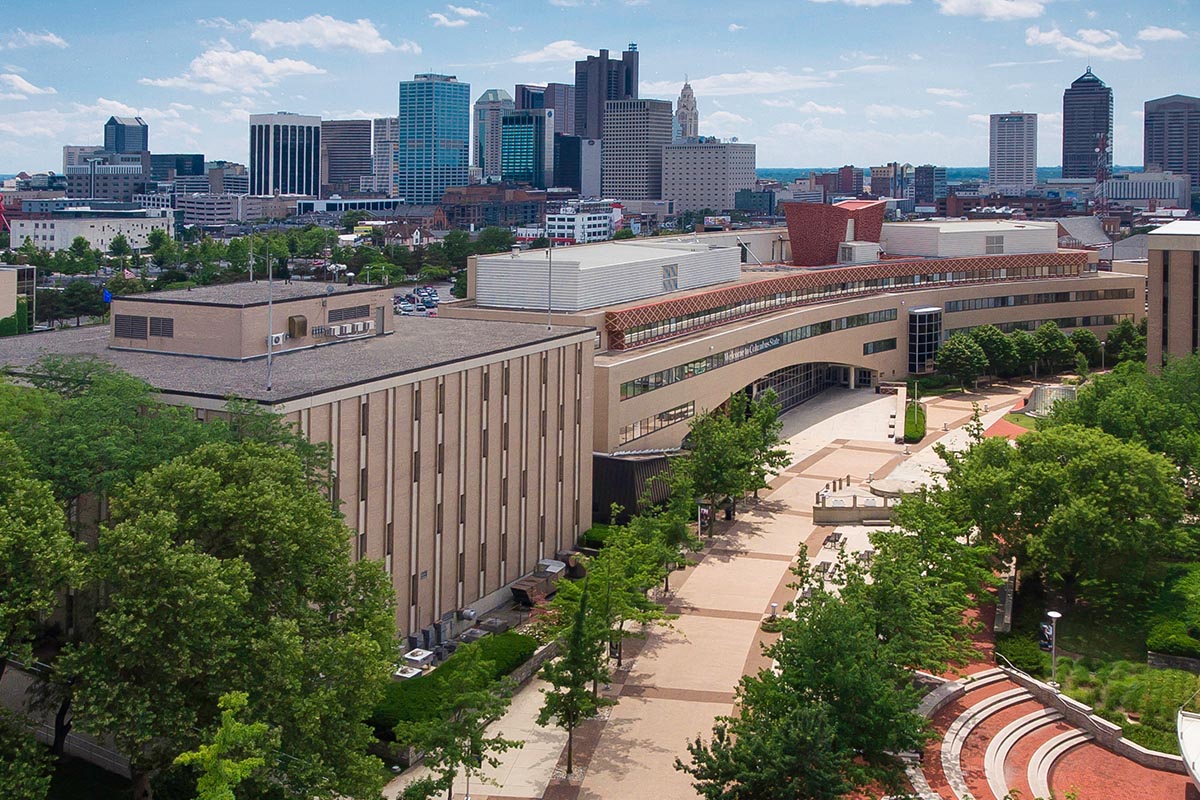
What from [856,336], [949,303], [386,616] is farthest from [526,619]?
[949,303]

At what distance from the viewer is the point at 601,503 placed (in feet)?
204

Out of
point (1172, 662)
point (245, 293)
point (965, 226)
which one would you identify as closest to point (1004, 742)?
point (1172, 662)

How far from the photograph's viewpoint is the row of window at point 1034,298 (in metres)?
111

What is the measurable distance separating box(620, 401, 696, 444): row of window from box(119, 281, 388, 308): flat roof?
1669cm

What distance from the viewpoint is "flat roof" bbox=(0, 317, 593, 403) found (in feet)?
139

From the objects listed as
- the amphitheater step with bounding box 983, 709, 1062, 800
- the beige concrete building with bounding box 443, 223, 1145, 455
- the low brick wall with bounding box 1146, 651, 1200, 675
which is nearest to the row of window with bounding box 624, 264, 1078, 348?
the beige concrete building with bounding box 443, 223, 1145, 455

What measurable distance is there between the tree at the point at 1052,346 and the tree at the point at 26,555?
91344 mm

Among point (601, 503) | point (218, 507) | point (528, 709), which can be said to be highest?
point (218, 507)

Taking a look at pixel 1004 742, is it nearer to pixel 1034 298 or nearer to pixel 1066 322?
pixel 1034 298

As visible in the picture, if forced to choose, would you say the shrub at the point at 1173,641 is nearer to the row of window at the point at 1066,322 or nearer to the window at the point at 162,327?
the window at the point at 162,327

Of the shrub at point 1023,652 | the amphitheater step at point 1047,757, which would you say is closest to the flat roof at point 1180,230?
the shrub at point 1023,652

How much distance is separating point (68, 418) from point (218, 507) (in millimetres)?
7115

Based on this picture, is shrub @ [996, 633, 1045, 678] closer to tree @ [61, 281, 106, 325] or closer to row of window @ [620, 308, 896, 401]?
row of window @ [620, 308, 896, 401]

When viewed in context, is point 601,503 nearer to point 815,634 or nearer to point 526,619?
point 526,619
